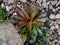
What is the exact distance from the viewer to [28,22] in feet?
10.8

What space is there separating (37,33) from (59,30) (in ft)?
1.48

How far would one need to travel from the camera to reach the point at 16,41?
9.37 feet

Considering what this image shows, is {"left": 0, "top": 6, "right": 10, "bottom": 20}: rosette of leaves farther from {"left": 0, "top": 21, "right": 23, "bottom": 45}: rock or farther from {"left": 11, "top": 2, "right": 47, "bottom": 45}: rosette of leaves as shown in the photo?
{"left": 0, "top": 21, "right": 23, "bottom": 45}: rock

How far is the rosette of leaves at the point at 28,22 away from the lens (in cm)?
327

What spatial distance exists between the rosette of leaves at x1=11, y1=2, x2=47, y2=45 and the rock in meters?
0.28

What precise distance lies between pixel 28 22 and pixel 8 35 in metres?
0.53

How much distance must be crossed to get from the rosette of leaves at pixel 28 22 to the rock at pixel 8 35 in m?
0.28

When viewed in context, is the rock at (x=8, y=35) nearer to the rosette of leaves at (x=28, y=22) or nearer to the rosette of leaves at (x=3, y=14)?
the rosette of leaves at (x=28, y=22)

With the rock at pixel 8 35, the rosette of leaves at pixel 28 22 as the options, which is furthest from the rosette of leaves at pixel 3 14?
the rock at pixel 8 35

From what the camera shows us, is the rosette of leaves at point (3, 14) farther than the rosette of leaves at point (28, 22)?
Yes

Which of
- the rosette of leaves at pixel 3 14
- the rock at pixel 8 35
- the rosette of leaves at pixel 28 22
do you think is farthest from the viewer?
the rosette of leaves at pixel 3 14

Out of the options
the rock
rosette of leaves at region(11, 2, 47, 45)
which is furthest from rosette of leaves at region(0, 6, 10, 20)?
the rock

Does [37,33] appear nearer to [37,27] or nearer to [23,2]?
[37,27]

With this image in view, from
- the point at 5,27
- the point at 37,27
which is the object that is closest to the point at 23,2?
the point at 37,27
